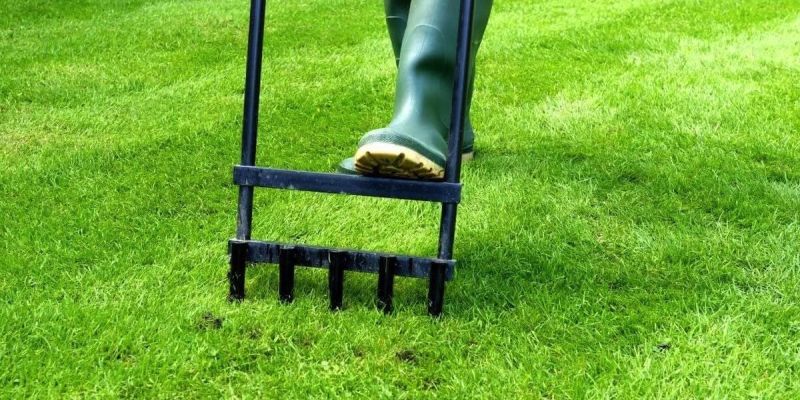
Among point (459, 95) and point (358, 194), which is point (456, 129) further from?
point (358, 194)

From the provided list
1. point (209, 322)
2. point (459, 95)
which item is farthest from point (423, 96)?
point (209, 322)

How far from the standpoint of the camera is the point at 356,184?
2.13m

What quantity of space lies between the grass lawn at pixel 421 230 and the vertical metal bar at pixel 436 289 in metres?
0.03

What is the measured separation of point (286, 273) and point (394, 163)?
14.5 inches

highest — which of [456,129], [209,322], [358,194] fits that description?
[456,129]

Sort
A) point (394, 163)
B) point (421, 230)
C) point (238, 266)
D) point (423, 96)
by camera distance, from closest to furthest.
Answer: point (394, 163) → point (238, 266) → point (423, 96) → point (421, 230)

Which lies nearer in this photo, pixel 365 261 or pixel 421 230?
pixel 365 261

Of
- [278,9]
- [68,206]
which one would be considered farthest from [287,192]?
[278,9]

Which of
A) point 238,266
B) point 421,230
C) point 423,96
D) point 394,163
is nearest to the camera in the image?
point 394,163

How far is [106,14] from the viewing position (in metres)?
7.38

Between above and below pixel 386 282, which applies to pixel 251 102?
above

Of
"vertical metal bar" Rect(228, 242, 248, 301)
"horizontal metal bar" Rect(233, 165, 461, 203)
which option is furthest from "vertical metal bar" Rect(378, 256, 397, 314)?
"vertical metal bar" Rect(228, 242, 248, 301)

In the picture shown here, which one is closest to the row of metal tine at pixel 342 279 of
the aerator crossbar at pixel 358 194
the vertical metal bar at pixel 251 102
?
the aerator crossbar at pixel 358 194

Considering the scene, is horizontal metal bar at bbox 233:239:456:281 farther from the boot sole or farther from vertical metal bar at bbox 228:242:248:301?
the boot sole
